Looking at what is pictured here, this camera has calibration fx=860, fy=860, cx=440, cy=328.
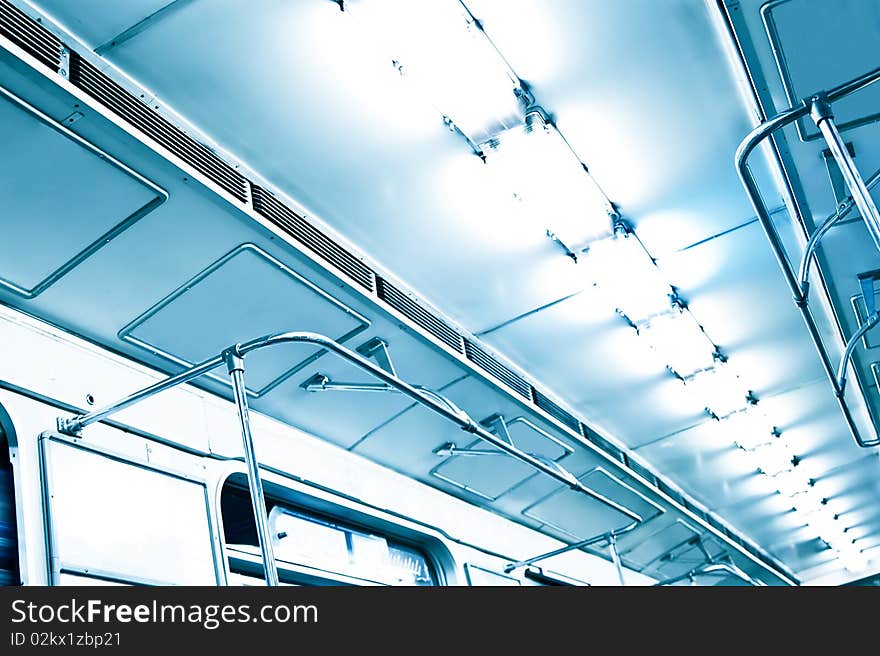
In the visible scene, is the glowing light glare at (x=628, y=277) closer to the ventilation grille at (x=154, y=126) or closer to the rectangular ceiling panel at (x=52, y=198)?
the ventilation grille at (x=154, y=126)

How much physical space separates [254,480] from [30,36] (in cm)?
147

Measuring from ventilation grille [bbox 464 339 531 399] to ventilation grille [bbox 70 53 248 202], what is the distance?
6.19ft

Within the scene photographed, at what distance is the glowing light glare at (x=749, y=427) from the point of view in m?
6.62

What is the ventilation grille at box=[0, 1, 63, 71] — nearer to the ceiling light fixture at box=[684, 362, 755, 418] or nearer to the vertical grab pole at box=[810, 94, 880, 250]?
the vertical grab pole at box=[810, 94, 880, 250]

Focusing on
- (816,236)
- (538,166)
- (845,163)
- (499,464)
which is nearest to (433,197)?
(538,166)

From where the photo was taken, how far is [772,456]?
25.0 ft

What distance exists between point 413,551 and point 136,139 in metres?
3.83

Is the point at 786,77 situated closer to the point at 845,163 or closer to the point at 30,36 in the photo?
the point at 845,163

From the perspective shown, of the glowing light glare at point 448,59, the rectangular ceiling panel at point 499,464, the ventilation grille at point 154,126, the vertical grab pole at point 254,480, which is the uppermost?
the glowing light glare at point 448,59

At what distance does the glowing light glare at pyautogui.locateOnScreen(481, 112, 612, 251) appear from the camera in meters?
3.57

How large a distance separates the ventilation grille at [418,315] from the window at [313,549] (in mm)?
1254

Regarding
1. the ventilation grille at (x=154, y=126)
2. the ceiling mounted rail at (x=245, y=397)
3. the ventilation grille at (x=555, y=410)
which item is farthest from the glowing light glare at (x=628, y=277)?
the ventilation grille at (x=154, y=126)

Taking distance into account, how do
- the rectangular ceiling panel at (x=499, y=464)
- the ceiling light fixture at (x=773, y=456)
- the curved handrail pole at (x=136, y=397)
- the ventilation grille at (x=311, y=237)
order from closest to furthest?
the curved handrail pole at (x=136, y=397)
the ventilation grille at (x=311, y=237)
the rectangular ceiling panel at (x=499, y=464)
the ceiling light fixture at (x=773, y=456)

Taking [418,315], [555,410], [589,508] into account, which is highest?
[418,315]
